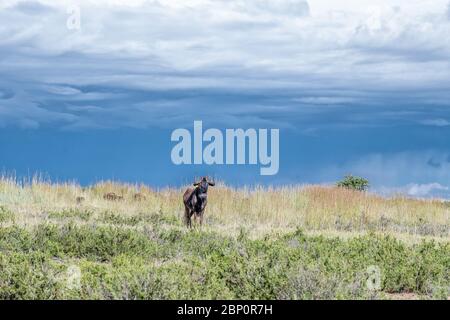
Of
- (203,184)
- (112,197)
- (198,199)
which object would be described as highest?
(112,197)

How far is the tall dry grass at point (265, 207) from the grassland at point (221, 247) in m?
0.04

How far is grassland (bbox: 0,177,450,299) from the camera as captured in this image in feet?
26.2

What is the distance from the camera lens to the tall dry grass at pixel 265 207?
1895 cm

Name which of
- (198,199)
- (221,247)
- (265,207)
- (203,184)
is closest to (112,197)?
(265,207)

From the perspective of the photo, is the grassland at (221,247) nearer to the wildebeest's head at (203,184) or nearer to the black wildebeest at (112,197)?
the black wildebeest at (112,197)

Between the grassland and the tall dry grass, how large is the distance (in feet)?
0.15

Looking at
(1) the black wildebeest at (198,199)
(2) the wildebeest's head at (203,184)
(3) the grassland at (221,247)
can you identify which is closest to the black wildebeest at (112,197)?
(3) the grassland at (221,247)

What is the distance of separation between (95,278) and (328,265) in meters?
2.62

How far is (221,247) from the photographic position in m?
11.9

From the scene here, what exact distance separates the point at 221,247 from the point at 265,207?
9023 mm

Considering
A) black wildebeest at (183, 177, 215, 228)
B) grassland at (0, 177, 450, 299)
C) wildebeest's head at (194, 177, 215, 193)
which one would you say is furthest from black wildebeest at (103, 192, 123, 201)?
wildebeest's head at (194, 177, 215, 193)

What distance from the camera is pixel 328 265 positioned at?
29.3ft

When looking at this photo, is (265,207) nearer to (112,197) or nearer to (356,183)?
(112,197)
